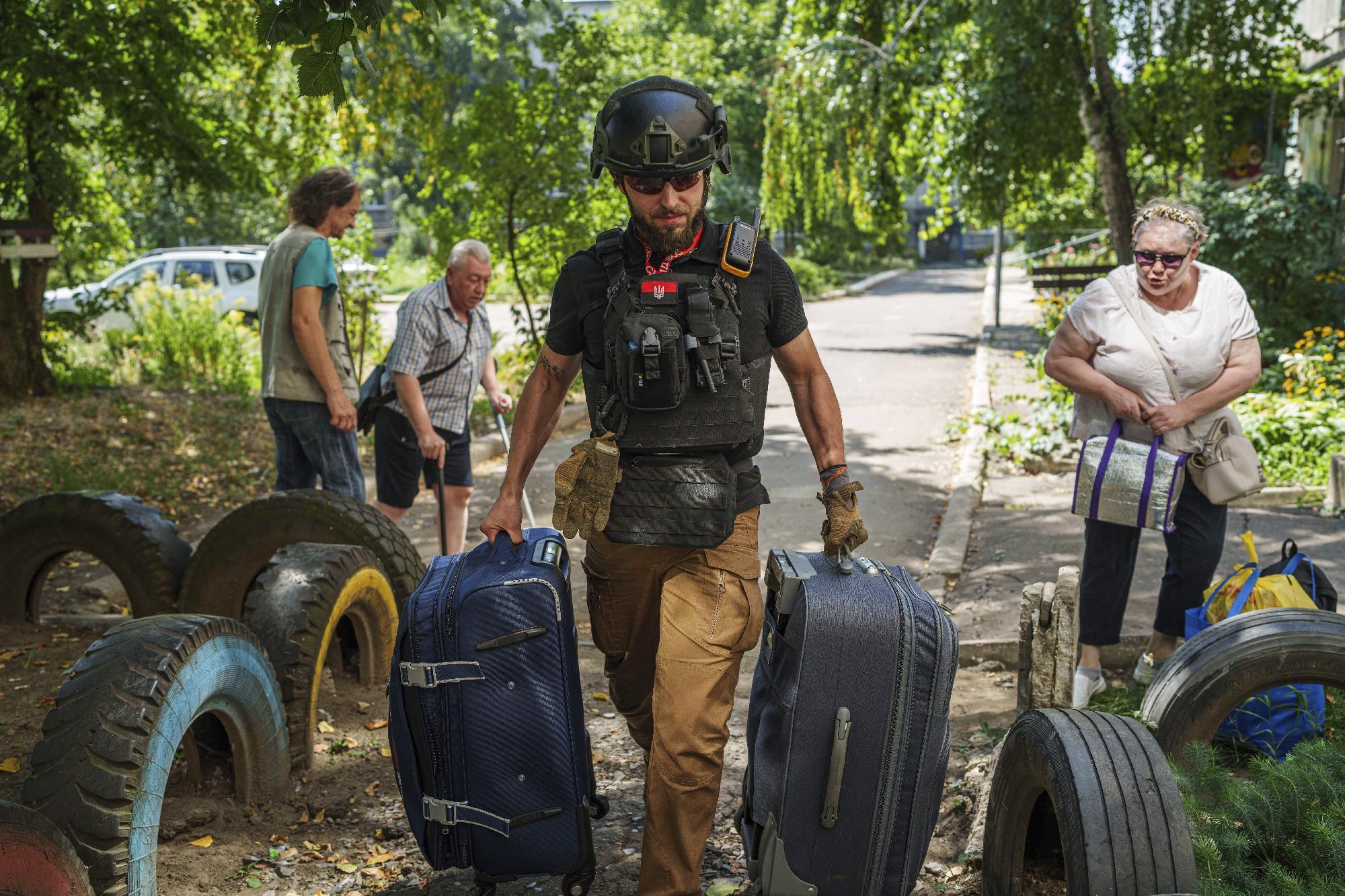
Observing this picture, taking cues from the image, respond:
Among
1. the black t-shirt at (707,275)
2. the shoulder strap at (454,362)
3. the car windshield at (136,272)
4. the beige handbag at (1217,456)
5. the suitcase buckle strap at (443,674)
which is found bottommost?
the suitcase buckle strap at (443,674)

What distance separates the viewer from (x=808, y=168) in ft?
48.2

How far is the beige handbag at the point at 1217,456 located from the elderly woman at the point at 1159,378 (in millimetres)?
21

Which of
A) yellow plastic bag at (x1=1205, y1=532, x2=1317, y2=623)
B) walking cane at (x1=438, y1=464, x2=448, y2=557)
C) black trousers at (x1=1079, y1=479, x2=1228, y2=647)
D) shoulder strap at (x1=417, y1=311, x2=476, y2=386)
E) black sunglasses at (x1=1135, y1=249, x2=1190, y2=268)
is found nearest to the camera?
yellow plastic bag at (x1=1205, y1=532, x2=1317, y2=623)

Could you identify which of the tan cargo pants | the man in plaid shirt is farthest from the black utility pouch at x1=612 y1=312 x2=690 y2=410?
the man in plaid shirt

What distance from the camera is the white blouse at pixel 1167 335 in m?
4.36

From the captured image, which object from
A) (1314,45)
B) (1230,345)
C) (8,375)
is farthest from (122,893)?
(1314,45)

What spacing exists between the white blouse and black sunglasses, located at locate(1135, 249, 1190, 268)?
5.7 inches

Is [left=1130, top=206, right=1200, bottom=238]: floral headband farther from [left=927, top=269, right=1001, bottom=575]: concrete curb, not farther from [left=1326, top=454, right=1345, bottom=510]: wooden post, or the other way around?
[left=1326, top=454, right=1345, bottom=510]: wooden post

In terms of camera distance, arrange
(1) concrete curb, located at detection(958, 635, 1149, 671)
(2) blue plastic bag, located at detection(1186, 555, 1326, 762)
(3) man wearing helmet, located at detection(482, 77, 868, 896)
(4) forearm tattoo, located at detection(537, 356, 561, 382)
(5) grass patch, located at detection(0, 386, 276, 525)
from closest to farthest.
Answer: (3) man wearing helmet, located at detection(482, 77, 868, 896), (4) forearm tattoo, located at detection(537, 356, 561, 382), (2) blue plastic bag, located at detection(1186, 555, 1326, 762), (1) concrete curb, located at detection(958, 635, 1149, 671), (5) grass patch, located at detection(0, 386, 276, 525)

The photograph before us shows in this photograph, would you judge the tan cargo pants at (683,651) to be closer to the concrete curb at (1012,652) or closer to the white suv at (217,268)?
the concrete curb at (1012,652)

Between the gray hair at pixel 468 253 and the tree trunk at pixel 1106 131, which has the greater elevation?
the tree trunk at pixel 1106 131

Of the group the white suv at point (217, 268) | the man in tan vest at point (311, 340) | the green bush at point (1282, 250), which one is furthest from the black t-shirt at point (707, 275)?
the white suv at point (217, 268)

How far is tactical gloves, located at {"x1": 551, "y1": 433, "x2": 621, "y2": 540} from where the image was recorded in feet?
10.4

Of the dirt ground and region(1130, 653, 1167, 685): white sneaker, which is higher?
region(1130, 653, 1167, 685): white sneaker
